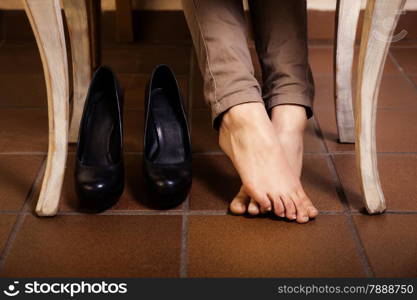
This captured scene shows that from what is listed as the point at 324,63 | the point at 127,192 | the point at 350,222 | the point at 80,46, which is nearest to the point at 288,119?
the point at 350,222

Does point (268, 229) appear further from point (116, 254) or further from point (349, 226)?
point (116, 254)

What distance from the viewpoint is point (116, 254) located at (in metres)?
0.89

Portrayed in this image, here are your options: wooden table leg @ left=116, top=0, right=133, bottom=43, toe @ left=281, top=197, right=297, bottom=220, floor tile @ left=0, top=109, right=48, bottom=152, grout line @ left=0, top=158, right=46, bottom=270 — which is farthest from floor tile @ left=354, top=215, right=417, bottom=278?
wooden table leg @ left=116, top=0, right=133, bottom=43

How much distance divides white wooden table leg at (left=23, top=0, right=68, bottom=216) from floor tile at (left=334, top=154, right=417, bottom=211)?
1.72 ft

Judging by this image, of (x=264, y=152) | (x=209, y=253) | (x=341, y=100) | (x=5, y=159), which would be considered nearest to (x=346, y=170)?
(x=341, y=100)

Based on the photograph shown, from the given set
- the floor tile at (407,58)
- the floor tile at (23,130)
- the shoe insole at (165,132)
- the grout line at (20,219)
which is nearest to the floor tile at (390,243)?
the shoe insole at (165,132)

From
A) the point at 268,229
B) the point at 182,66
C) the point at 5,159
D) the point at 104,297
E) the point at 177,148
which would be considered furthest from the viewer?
the point at 182,66

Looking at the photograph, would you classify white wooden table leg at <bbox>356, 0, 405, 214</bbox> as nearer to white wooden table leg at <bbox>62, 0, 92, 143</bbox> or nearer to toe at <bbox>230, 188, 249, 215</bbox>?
toe at <bbox>230, 188, 249, 215</bbox>

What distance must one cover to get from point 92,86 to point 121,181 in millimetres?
213

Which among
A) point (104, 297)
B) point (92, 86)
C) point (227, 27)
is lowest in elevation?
point (104, 297)

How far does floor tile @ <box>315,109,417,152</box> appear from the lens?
1.25 meters

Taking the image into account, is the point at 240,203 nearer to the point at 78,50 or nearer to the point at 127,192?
the point at 127,192

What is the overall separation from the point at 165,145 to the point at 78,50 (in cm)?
29

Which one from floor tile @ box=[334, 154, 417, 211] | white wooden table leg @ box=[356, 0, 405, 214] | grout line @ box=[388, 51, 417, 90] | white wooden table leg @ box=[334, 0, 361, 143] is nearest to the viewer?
white wooden table leg @ box=[356, 0, 405, 214]
